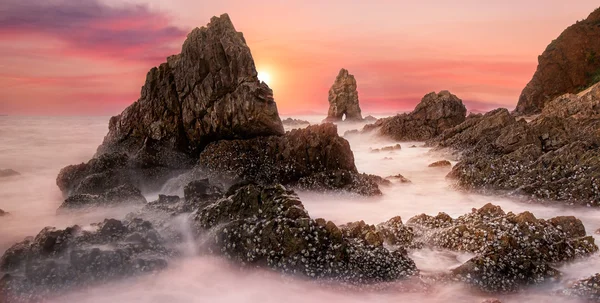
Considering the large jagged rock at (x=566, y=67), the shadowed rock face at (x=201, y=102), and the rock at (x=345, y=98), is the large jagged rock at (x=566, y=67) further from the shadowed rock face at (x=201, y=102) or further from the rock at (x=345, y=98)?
the shadowed rock face at (x=201, y=102)

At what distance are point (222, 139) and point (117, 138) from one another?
6741mm

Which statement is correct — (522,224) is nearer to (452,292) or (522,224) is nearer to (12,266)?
(452,292)

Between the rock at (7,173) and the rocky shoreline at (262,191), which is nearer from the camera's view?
the rocky shoreline at (262,191)

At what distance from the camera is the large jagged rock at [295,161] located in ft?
68.7

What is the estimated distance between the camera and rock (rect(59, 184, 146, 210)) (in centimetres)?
1762

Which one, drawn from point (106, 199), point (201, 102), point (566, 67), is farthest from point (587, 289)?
point (566, 67)

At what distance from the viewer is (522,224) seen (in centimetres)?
1250

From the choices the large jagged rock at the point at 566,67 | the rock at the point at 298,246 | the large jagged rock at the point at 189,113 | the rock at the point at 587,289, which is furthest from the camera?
the large jagged rock at the point at 566,67

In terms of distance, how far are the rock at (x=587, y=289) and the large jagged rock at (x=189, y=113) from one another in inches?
619

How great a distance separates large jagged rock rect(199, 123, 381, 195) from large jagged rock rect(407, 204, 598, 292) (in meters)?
6.81

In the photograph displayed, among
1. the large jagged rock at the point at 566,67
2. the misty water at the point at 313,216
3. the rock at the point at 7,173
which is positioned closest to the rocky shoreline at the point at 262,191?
the misty water at the point at 313,216

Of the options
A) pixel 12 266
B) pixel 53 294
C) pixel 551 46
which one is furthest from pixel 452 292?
pixel 551 46

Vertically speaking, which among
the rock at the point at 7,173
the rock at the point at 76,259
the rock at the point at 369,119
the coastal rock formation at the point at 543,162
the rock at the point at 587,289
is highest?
the rock at the point at 369,119

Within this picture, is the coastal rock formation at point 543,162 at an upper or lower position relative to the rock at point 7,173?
lower
